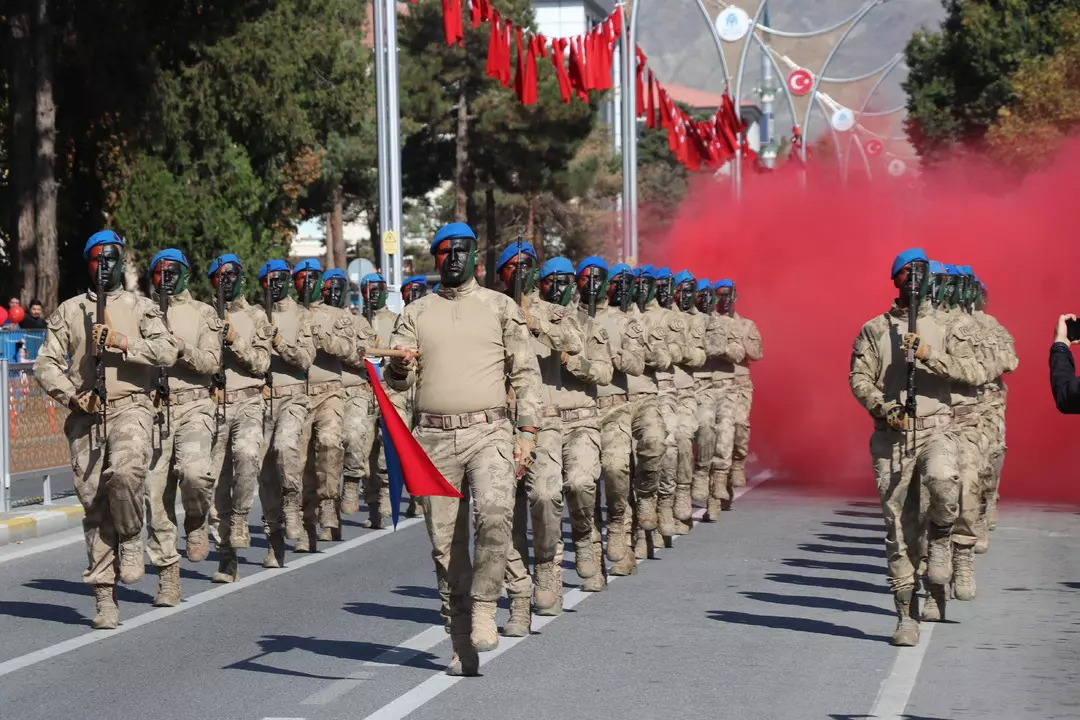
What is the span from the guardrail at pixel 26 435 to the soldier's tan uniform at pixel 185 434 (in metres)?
4.97

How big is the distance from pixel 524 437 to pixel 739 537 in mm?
7393

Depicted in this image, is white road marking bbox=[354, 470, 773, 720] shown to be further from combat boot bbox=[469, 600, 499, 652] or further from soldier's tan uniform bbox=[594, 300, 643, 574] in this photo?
soldier's tan uniform bbox=[594, 300, 643, 574]

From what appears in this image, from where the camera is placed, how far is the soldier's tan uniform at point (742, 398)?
19.5m

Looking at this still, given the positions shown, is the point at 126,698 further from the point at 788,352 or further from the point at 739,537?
the point at 788,352

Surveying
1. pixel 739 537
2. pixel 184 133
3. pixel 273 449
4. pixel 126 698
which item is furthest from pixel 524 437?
pixel 184 133

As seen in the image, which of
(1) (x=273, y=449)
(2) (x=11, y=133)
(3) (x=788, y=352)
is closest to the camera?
(1) (x=273, y=449)

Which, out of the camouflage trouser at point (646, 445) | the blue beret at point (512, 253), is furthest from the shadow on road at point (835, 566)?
the blue beret at point (512, 253)

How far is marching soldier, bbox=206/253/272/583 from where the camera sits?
43.6ft

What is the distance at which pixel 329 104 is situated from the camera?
139 ft

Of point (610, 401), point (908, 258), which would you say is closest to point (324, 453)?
point (610, 401)

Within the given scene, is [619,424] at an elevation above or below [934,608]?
above

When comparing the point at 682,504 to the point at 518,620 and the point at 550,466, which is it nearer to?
the point at 550,466

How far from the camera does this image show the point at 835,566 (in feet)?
47.0

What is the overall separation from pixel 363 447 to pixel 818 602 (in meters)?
5.78
